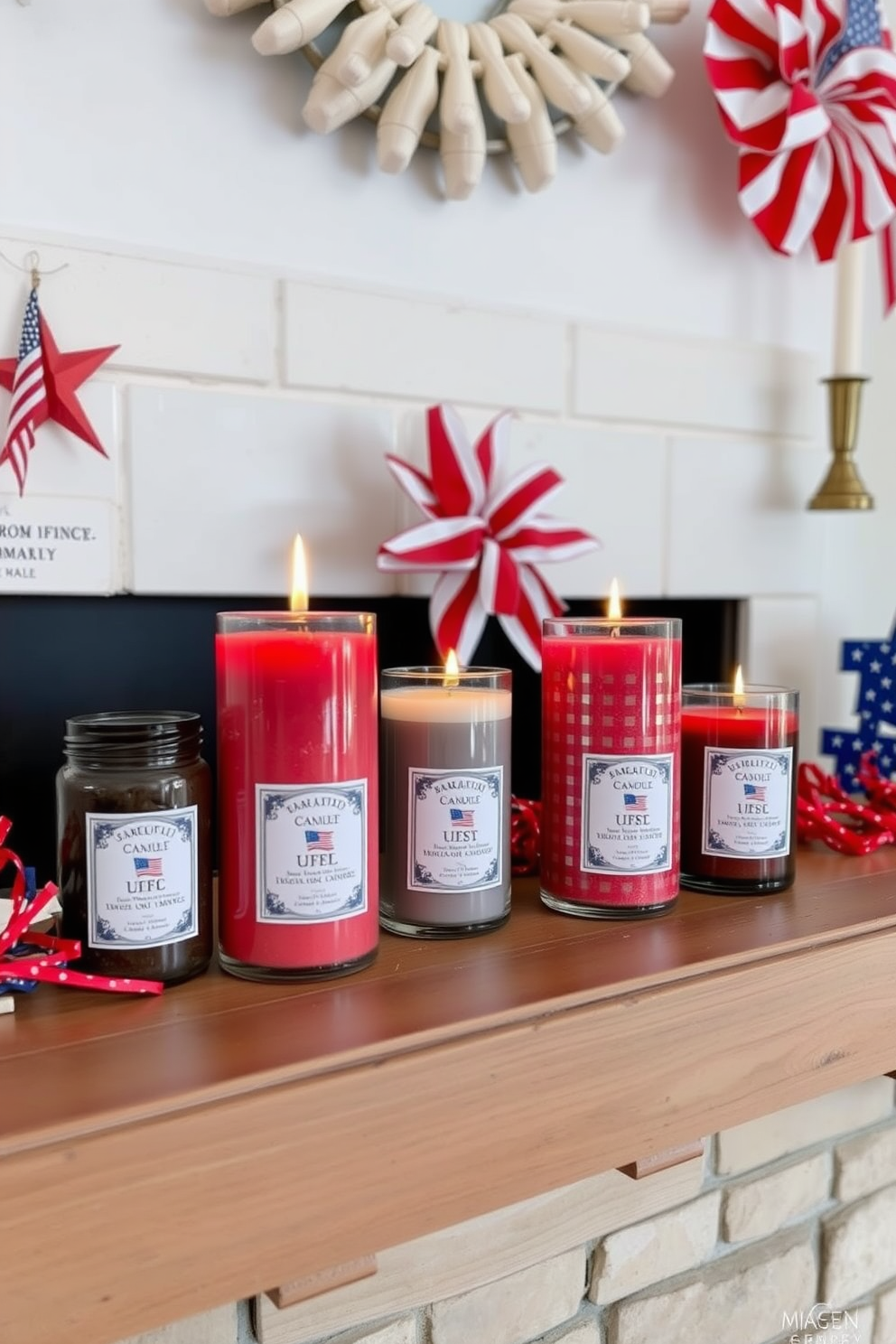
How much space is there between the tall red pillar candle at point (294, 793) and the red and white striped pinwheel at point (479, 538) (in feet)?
0.83

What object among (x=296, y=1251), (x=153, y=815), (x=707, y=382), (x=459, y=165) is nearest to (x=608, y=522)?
(x=707, y=382)

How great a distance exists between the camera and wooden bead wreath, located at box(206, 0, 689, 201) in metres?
0.78

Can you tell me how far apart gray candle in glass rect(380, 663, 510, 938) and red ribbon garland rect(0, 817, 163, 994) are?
17 cm

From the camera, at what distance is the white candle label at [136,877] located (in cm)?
55

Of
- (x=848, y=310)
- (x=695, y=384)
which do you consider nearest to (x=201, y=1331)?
(x=695, y=384)

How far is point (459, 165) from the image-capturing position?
838 millimetres

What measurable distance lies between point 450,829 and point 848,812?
0.42 meters

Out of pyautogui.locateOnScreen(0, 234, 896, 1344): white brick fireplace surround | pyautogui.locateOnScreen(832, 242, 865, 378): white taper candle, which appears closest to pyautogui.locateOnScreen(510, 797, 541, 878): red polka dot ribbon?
pyautogui.locateOnScreen(0, 234, 896, 1344): white brick fireplace surround

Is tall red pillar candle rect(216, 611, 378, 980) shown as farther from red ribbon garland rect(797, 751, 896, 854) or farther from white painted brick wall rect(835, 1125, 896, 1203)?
white painted brick wall rect(835, 1125, 896, 1203)

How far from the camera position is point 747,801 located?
0.74 metres

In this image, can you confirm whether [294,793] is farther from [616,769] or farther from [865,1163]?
[865,1163]

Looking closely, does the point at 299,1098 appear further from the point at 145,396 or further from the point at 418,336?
the point at 418,336

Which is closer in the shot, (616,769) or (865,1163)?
(616,769)

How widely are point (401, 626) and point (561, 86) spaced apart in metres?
0.46
